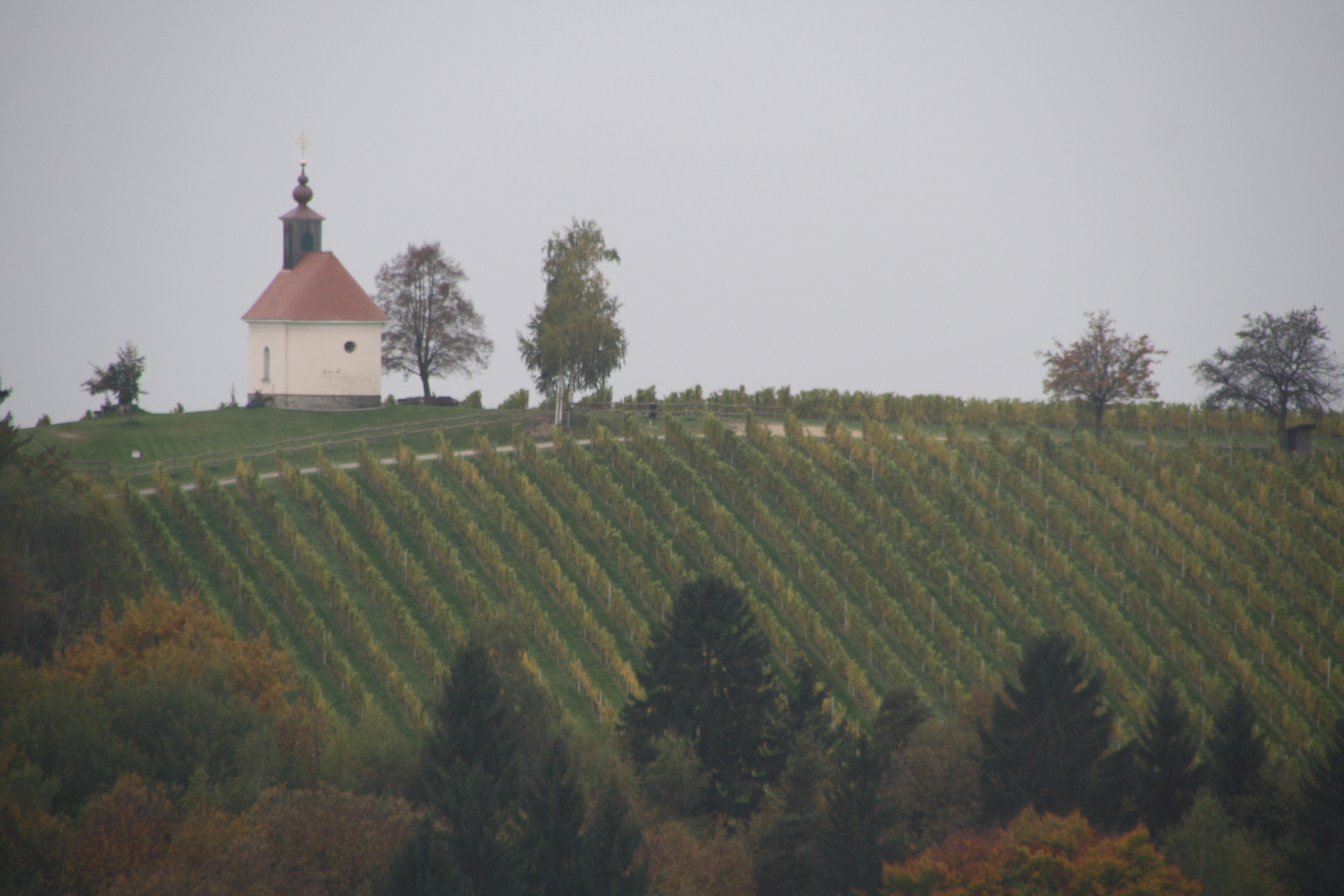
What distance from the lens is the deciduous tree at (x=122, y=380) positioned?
174 feet

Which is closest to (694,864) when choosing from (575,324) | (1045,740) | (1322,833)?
(1045,740)

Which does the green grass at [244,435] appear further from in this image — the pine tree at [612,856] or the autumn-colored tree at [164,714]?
the pine tree at [612,856]

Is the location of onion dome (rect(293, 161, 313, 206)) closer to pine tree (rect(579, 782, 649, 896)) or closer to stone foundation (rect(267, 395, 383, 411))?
stone foundation (rect(267, 395, 383, 411))

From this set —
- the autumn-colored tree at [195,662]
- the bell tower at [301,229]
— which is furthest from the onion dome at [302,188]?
the autumn-colored tree at [195,662]

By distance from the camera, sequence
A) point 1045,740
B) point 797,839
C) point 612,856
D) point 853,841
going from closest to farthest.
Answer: point 612,856, point 853,841, point 797,839, point 1045,740

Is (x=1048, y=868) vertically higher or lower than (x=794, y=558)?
lower

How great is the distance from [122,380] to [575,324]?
19.9 metres

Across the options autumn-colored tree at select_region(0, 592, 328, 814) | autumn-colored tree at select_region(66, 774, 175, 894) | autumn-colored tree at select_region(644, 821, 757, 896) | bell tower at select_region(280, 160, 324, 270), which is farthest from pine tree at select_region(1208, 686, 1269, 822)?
bell tower at select_region(280, 160, 324, 270)

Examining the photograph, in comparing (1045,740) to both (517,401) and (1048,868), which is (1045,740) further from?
(517,401)

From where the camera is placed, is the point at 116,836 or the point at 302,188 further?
the point at 302,188

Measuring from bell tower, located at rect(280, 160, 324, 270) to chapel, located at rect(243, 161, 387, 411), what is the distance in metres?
3.22

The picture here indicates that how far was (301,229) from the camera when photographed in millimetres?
59469

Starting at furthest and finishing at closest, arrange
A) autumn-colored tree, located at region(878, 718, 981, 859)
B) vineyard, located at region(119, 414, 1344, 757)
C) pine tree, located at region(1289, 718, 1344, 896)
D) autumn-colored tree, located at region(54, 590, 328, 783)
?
vineyard, located at region(119, 414, 1344, 757), autumn-colored tree, located at region(54, 590, 328, 783), autumn-colored tree, located at region(878, 718, 981, 859), pine tree, located at region(1289, 718, 1344, 896)

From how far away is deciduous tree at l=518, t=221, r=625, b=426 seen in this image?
49750 mm
